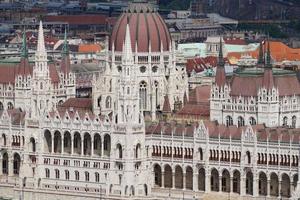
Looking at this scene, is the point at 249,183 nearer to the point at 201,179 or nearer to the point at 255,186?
the point at 255,186

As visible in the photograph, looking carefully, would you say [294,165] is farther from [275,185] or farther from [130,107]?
[130,107]

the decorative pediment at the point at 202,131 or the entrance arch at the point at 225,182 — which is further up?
the decorative pediment at the point at 202,131

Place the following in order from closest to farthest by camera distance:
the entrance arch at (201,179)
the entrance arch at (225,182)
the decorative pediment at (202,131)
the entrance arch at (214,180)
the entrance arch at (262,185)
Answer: the entrance arch at (262,185) → the entrance arch at (225,182) → the decorative pediment at (202,131) → the entrance arch at (214,180) → the entrance arch at (201,179)

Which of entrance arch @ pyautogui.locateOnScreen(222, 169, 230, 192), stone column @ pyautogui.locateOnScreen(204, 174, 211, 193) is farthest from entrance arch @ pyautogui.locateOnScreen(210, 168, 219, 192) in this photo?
entrance arch @ pyautogui.locateOnScreen(222, 169, 230, 192)

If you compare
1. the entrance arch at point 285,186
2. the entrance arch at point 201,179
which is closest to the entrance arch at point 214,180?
the entrance arch at point 201,179

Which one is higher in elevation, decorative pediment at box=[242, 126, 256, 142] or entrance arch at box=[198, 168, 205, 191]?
decorative pediment at box=[242, 126, 256, 142]

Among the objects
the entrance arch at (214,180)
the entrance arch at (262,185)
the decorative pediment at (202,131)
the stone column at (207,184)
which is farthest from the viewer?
the entrance arch at (214,180)

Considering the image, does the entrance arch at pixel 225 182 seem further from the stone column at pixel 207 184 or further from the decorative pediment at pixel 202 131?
the decorative pediment at pixel 202 131

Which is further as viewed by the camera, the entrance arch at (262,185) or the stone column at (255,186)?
the entrance arch at (262,185)

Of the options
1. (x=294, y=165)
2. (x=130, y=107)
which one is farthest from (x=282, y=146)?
(x=130, y=107)

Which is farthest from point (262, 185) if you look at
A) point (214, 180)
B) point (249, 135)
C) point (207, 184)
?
point (207, 184)

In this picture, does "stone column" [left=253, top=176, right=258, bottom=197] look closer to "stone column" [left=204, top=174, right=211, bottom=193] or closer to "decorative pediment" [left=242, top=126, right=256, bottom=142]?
"decorative pediment" [left=242, top=126, right=256, bottom=142]
